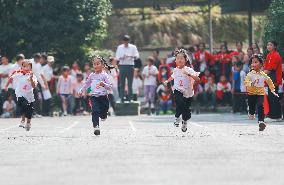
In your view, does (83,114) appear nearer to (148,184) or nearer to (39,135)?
(39,135)

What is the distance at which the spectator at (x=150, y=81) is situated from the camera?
35000 millimetres

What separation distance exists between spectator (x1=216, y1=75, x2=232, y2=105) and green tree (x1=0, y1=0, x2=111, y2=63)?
7.11 metres

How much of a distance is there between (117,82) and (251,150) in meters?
21.8

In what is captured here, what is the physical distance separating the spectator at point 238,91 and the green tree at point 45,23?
30.0 ft

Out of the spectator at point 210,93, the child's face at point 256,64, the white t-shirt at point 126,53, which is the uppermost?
the white t-shirt at point 126,53

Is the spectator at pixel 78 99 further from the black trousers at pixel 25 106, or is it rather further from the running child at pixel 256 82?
the running child at pixel 256 82

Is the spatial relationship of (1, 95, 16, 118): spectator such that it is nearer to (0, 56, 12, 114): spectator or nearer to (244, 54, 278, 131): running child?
(0, 56, 12, 114): spectator

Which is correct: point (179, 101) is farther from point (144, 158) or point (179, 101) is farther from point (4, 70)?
point (4, 70)

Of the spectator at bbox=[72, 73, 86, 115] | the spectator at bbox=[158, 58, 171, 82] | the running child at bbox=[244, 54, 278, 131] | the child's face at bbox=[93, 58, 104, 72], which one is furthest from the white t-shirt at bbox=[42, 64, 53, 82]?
the running child at bbox=[244, 54, 278, 131]

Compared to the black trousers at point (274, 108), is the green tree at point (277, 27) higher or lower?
higher

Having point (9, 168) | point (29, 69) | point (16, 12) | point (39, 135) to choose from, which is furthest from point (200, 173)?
point (16, 12)

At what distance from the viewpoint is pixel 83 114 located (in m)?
34.2

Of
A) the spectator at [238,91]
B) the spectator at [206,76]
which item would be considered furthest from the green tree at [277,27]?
the spectator at [206,76]

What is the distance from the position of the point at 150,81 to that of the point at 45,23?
20.3 ft
